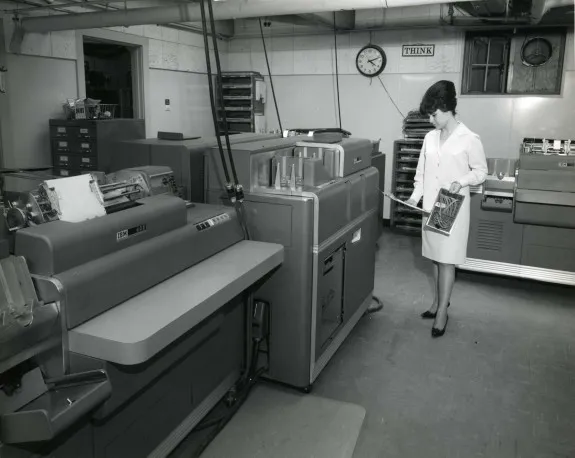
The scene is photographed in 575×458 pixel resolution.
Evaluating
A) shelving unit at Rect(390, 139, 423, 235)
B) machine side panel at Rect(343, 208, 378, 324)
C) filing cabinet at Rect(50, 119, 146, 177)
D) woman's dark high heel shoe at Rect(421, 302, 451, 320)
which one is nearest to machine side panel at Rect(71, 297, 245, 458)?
machine side panel at Rect(343, 208, 378, 324)

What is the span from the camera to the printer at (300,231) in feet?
7.90

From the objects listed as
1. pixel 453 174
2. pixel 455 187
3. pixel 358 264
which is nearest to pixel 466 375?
pixel 358 264

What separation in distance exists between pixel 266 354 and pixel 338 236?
0.69 meters

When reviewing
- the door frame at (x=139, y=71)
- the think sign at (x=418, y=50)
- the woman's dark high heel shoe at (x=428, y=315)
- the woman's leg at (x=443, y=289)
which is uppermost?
the think sign at (x=418, y=50)

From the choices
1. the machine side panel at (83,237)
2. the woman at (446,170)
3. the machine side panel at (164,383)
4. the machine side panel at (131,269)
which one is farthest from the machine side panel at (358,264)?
the machine side panel at (83,237)

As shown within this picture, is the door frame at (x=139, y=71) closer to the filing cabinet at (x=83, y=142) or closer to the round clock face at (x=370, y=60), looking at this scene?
the filing cabinet at (x=83, y=142)

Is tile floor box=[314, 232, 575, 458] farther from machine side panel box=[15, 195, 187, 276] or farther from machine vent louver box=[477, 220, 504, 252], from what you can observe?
machine side panel box=[15, 195, 187, 276]

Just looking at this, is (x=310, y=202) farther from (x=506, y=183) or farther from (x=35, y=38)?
(x=35, y=38)

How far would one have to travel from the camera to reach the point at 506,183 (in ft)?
13.1

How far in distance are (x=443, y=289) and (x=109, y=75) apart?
16.6ft

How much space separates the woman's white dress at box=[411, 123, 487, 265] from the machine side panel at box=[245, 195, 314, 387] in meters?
1.09

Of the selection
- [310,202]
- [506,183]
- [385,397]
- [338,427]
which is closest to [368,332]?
[385,397]

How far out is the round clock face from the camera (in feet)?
19.2

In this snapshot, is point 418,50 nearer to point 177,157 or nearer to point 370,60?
point 370,60
